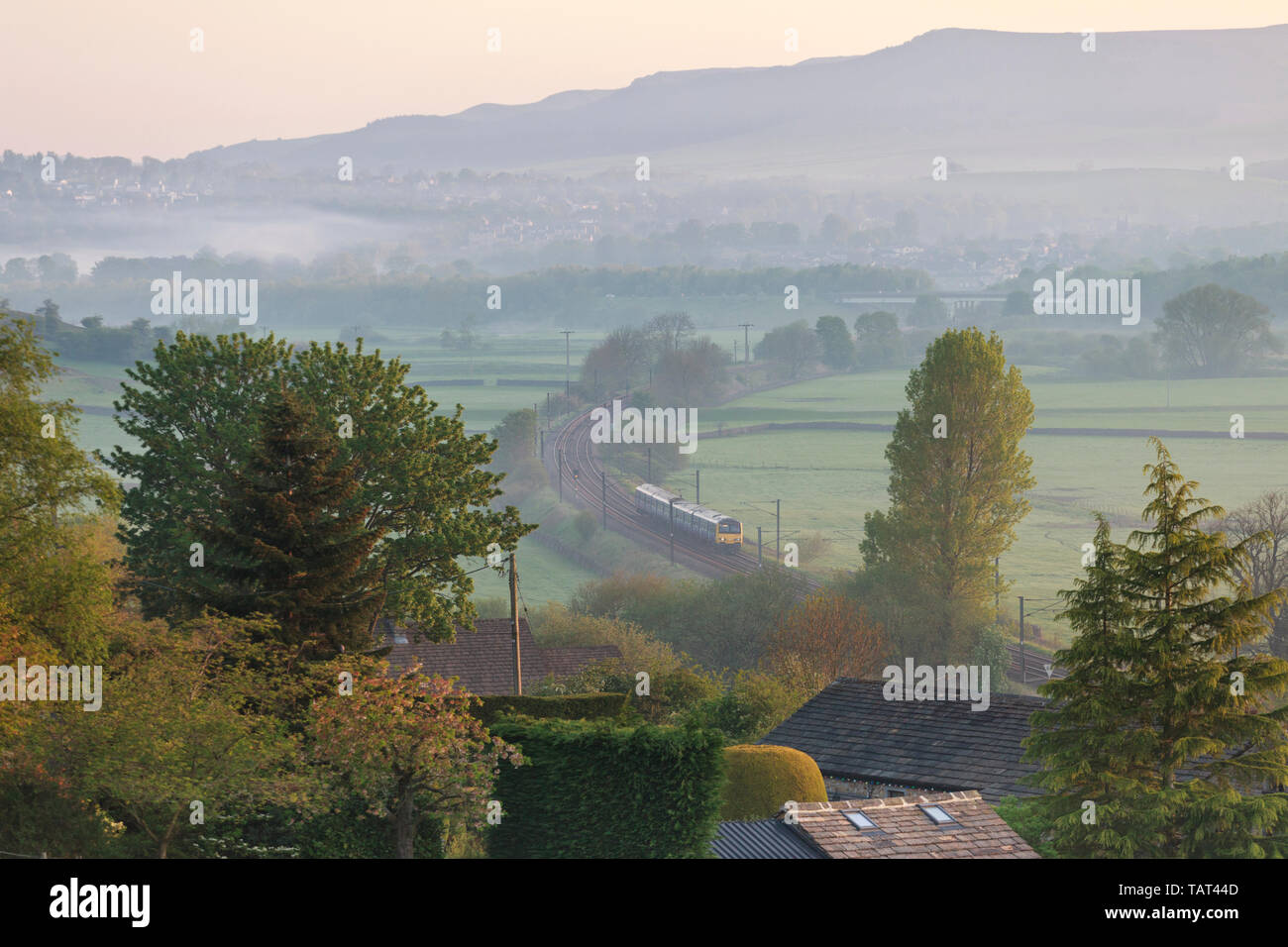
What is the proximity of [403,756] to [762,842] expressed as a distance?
598cm

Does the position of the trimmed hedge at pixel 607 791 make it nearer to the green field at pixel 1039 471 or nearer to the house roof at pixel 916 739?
the house roof at pixel 916 739

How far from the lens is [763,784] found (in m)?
28.6

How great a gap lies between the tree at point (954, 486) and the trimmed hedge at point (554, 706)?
122 feet

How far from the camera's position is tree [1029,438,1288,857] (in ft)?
76.0

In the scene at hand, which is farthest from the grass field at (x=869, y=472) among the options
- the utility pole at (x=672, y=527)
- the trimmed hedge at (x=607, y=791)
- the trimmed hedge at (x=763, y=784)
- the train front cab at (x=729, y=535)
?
the trimmed hedge at (x=607, y=791)

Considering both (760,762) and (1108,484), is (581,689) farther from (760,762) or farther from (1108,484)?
(1108,484)

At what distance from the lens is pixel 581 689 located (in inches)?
1758

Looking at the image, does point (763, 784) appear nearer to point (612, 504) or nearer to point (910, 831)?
point (910, 831)

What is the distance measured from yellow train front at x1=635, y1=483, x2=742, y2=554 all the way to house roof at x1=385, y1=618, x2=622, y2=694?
59.8 meters

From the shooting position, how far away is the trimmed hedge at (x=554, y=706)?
108 feet

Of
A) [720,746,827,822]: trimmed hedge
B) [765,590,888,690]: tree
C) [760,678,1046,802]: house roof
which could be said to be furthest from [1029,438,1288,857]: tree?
[765,590,888,690]: tree

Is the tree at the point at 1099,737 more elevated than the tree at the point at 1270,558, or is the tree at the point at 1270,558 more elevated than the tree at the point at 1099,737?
the tree at the point at 1099,737

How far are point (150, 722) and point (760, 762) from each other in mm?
12777
